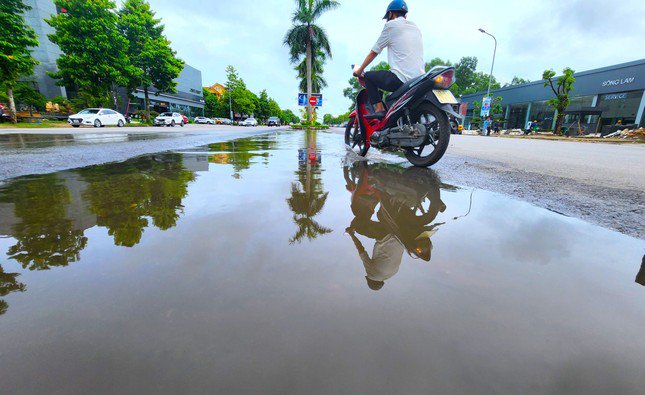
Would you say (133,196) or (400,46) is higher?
(400,46)

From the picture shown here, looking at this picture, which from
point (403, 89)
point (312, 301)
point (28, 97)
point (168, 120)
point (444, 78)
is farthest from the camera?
point (168, 120)

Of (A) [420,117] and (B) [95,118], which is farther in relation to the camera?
(B) [95,118]

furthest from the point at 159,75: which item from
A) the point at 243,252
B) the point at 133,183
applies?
the point at 243,252

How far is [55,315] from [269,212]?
50.5 inches

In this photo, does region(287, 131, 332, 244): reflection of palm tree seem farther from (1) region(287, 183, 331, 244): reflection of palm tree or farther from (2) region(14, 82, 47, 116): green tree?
(2) region(14, 82, 47, 116): green tree

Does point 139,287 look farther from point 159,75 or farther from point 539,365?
point 159,75

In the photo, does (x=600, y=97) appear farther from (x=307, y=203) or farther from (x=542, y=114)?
(x=307, y=203)

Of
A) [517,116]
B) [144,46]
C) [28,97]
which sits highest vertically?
[144,46]

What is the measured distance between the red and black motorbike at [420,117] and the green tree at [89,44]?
31.4 meters

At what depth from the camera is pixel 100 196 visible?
2365mm

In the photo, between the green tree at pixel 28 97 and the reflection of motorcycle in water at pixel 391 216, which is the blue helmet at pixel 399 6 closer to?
the reflection of motorcycle in water at pixel 391 216

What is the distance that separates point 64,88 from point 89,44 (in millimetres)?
17761

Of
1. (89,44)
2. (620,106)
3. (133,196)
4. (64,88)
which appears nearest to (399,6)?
(133,196)

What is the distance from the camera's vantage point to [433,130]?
430cm
